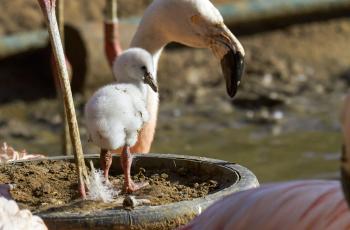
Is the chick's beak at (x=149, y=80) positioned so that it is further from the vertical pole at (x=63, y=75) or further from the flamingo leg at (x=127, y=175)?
the vertical pole at (x=63, y=75)

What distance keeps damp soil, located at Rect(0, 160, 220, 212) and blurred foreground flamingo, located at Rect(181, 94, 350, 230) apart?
68 centimetres

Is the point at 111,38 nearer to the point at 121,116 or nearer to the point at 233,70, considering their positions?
the point at 233,70

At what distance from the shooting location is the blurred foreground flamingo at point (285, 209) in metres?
1.95

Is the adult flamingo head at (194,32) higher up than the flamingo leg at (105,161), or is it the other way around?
the adult flamingo head at (194,32)

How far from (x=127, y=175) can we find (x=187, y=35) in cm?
151

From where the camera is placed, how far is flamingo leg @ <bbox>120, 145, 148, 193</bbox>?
9.67 feet

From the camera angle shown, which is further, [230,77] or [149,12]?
[149,12]

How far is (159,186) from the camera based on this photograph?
3.01 m

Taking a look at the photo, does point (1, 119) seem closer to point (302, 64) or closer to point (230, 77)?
point (302, 64)

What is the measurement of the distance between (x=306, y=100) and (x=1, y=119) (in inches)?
96.1

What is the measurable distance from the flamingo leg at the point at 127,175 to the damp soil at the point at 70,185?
0.02 meters

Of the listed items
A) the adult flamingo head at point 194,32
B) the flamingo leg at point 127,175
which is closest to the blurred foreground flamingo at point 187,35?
the adult flamingo head at point 194,32

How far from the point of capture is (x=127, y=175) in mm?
2963

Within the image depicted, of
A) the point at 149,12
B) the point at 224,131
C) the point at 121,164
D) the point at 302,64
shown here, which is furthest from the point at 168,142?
the point at 121,164
